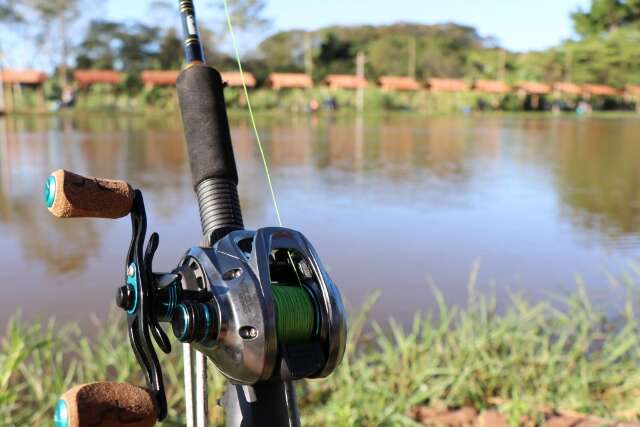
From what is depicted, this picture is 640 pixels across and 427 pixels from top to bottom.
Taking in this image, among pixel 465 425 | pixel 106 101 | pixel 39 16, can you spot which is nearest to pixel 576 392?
pixel 465 425

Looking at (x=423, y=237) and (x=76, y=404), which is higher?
(x=76, y=404)

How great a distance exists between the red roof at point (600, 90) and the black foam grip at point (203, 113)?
34945mm

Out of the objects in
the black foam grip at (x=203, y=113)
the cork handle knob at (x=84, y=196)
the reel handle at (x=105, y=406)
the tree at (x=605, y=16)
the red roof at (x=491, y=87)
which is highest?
the tree at (x=605, y=16)

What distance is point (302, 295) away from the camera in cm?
59

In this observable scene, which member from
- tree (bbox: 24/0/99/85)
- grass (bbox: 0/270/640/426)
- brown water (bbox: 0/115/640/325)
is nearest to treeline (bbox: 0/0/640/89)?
tree (bbox: 24/0/99/85)

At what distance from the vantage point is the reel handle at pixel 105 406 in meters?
0.46

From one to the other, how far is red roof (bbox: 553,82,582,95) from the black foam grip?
111ft

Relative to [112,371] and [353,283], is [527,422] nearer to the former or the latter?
[112,371]

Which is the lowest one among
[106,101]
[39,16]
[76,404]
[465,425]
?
[465,425]

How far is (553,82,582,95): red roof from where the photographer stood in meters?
32.2

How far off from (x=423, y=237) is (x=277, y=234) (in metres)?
2.84

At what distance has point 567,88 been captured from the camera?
32.2m

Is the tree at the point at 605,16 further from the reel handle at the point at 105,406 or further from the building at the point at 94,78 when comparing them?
the reel handle at the point at 105,406

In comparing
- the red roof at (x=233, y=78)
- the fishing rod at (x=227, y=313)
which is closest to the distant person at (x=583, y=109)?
the red roof at (x=233, y=78)
